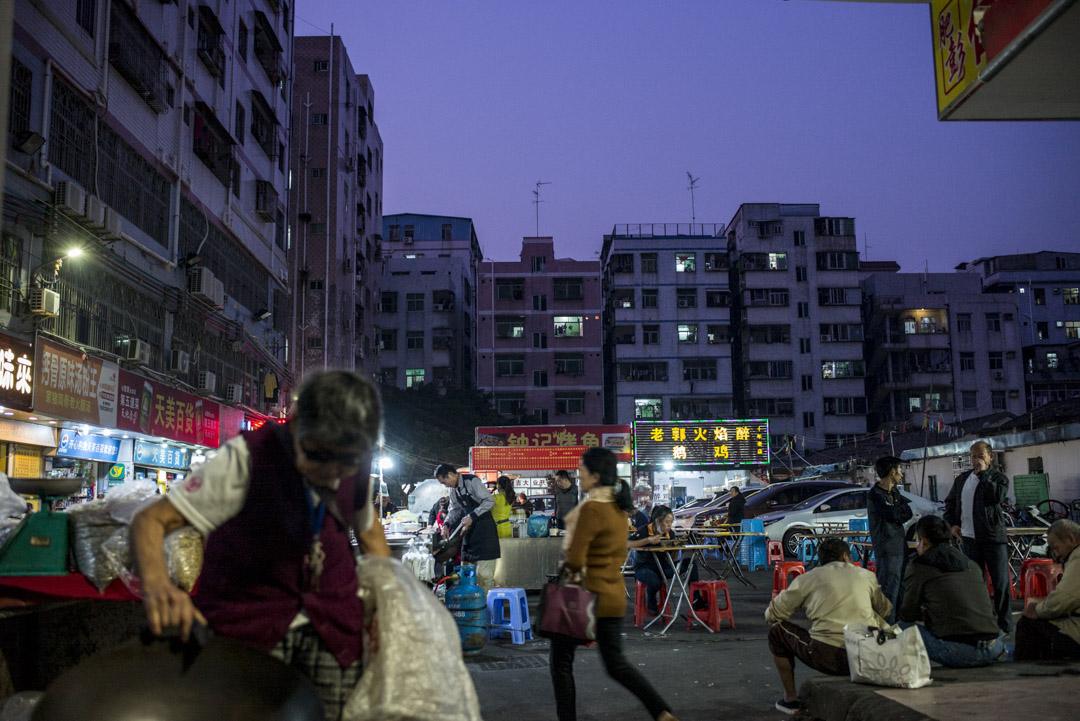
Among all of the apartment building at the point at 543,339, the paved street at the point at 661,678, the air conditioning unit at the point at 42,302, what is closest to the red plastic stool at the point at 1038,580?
the paved street at the point at 661,678

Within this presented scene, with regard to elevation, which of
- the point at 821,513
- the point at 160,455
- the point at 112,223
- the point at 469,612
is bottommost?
the point at 469,612

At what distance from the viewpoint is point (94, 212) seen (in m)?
13.5

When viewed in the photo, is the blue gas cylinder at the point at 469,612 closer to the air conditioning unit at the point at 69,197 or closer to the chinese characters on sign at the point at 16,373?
the chinese characters on sign at the point at 16,373

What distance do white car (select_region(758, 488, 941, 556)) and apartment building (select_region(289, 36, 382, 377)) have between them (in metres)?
Answer: 21.8

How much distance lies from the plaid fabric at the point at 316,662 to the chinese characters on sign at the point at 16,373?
1004 centimetres

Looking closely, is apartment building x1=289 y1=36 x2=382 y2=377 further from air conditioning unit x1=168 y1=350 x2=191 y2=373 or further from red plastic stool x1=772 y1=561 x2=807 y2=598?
red plastic stool x1=772 y1=561 x2=807 y2=598

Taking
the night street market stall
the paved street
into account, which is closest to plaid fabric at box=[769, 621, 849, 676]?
the paved street

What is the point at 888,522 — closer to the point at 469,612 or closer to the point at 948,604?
the point at 948,604

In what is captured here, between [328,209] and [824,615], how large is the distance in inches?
1404

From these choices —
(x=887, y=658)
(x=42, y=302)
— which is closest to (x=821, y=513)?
(x=887, y=658)

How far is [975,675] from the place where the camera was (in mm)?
5891

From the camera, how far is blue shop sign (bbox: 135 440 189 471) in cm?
1683

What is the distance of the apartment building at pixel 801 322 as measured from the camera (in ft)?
172

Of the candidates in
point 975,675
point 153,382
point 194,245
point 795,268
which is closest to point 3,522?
point 975,675
